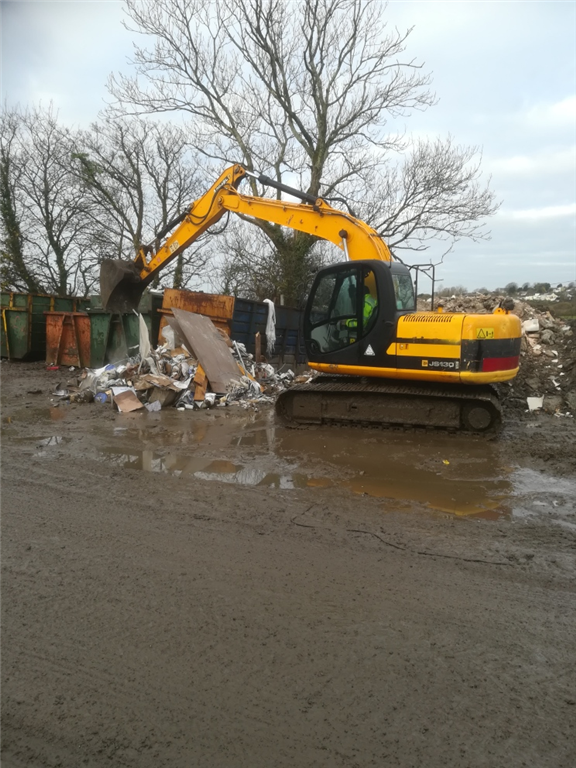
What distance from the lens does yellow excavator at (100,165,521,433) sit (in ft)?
24.6

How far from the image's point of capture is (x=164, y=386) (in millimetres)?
10188

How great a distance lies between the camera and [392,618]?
3.22 m

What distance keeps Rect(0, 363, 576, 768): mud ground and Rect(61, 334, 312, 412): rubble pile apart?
383cm

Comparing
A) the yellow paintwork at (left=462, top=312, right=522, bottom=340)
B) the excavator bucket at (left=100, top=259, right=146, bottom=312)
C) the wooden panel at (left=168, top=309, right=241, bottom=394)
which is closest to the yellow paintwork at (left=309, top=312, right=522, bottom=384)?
the yellow paintwork at (left=462, top=312, right=522, bottom=340)

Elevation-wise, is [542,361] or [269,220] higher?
[269,220]

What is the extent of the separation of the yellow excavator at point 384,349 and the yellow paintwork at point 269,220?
21mm

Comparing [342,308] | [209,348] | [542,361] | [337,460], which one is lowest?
[337,460]

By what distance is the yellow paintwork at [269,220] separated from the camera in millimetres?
8773

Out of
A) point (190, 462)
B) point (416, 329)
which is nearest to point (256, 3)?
point (416, 329)

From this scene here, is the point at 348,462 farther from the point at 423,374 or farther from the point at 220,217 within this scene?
the point at 220,217

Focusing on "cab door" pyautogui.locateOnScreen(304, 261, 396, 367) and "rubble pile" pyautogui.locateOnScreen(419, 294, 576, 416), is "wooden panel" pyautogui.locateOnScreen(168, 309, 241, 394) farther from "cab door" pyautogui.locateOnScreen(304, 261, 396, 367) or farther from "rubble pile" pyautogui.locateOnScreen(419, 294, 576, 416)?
→ "rubble pile" pyautogui.locateOnScreen(419, 294, 576, 416)

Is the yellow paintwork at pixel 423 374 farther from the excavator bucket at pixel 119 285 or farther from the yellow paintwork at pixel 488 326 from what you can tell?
the excavator bucket at pixel 119 285

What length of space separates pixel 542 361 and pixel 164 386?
24.0ft

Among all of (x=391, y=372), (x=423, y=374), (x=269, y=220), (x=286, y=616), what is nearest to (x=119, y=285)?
(x=269, y=220)
